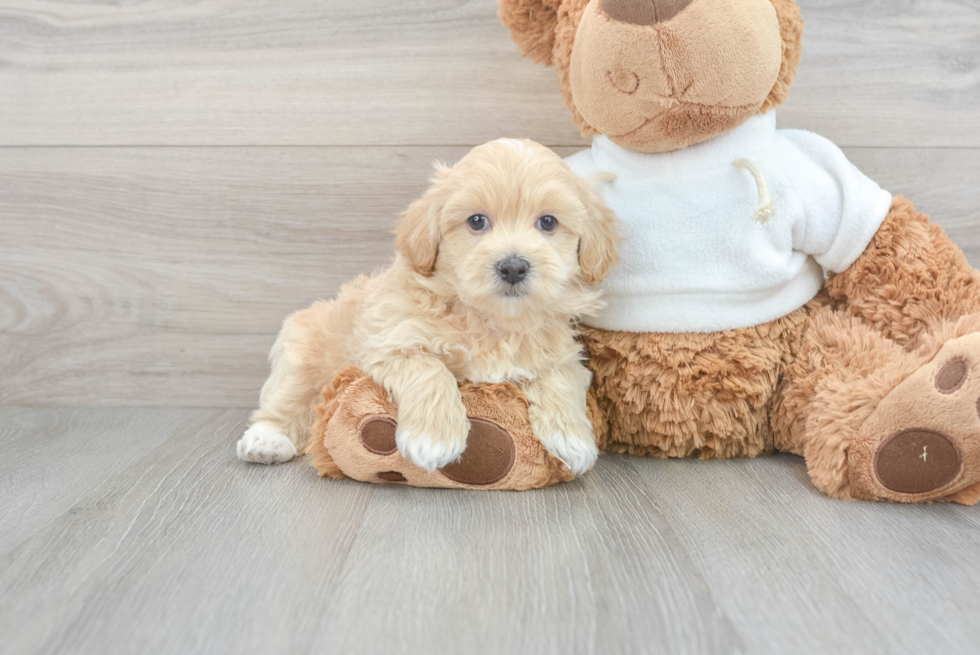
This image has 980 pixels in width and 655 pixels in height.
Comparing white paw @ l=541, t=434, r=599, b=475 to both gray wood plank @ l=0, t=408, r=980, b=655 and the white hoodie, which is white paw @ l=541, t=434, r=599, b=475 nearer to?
gray wood plank @ l=0, t=408, r=980, b=655

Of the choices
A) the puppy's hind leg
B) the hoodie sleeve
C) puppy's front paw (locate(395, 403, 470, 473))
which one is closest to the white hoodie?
the hoodie sleeve

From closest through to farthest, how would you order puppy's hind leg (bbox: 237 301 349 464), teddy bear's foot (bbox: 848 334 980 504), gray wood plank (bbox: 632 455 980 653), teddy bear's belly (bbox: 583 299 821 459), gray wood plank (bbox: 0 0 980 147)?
gray wood plank (bbox: 632 455 980 653) < teddy bear's foot (bbox: 848 334 980 504) < teddy bear's belly (bbox: 583 299 821 459) < puppy's hind leg (bbox: 237 301 349 464) < gray wood plank (bbox: 0 0 980 147)

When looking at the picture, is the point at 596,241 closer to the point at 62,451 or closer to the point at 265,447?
the point at 265,447

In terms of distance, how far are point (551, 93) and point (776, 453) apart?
87 centimetres

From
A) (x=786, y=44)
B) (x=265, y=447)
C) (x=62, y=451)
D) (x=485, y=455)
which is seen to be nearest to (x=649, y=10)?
(x=786, y=44)

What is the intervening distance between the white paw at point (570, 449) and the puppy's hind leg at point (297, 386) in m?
0.42

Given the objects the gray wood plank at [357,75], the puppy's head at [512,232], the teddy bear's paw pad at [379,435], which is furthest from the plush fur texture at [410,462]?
the gray wood plank at [357,75]

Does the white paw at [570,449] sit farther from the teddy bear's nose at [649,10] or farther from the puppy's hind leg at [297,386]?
the teddy bear's nose at [649,10]

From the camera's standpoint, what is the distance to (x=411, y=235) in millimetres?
1148

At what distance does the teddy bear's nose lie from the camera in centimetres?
105

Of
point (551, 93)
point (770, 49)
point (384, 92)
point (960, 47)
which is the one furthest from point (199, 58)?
point (960, 47)

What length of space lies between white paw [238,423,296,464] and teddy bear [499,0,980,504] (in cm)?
56

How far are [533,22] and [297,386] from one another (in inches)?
30.6

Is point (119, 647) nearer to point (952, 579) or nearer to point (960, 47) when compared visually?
point (952, 579)
